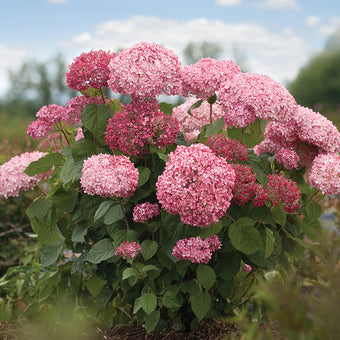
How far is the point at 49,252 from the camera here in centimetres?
312

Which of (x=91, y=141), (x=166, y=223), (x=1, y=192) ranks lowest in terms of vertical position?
(x=1, y=192)

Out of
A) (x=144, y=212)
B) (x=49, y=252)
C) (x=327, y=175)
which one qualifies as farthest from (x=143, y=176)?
(x=49, y=252)

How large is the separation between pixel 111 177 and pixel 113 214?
13.9 inches

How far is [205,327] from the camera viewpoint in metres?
2.78

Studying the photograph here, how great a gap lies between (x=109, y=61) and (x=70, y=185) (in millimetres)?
908

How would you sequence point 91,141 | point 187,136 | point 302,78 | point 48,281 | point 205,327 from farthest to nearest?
point 302,78 < point 48,281 < point 187,136 < point 205,327 < point 91,141

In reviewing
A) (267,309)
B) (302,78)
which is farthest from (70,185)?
(302,78)

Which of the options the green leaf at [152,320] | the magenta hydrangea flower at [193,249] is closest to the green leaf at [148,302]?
the green leaf at [152,320]

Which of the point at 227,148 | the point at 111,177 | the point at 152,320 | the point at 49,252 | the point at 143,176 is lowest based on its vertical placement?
the point at 49,252

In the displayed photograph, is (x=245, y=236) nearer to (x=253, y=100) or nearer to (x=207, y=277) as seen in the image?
(x=207, y=277)

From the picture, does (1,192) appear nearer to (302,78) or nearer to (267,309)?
(267,309)

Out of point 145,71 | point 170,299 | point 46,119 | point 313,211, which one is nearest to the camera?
point 145,71

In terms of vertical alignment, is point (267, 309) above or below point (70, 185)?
below

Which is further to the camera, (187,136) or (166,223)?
(187,136)
